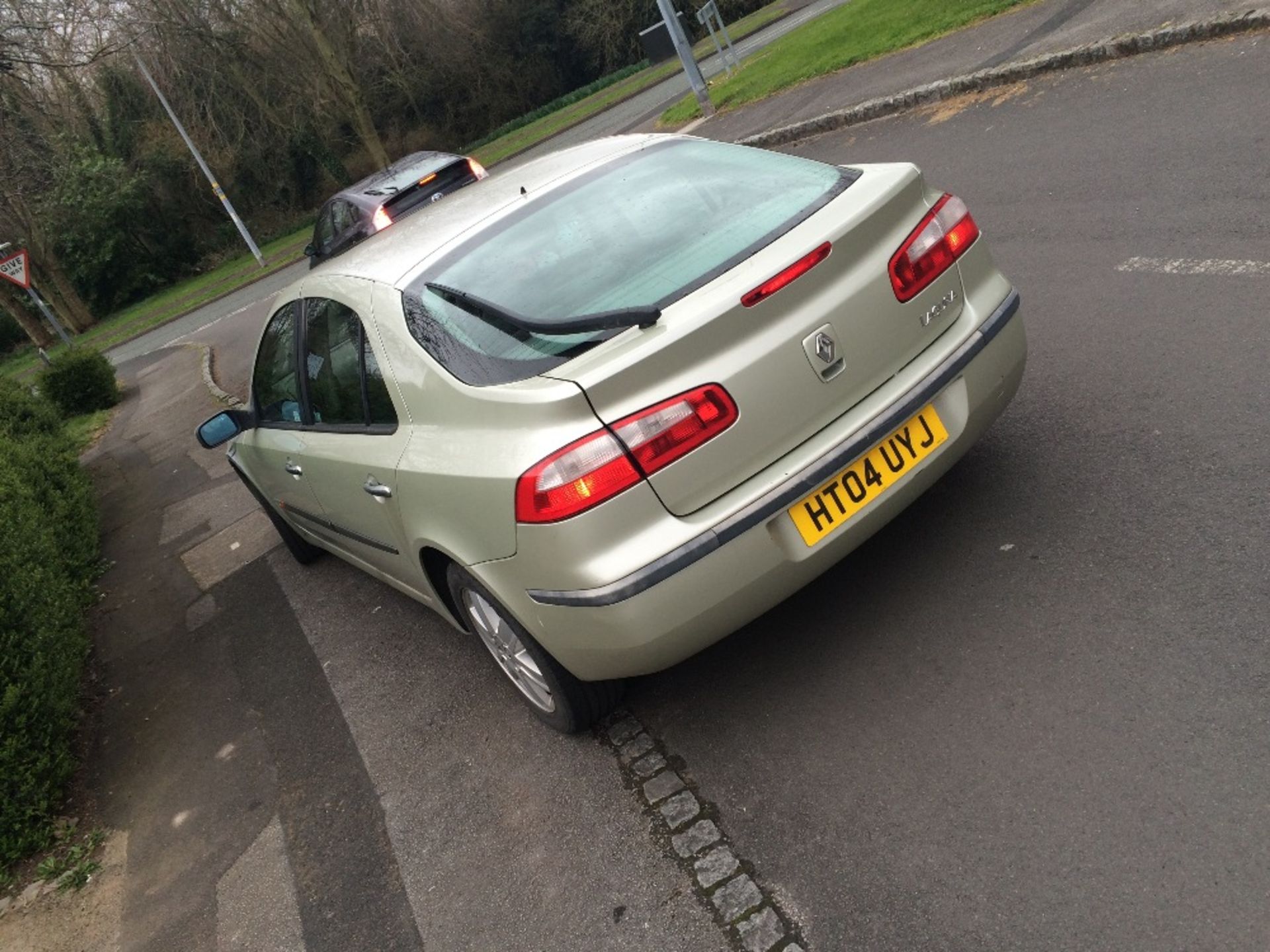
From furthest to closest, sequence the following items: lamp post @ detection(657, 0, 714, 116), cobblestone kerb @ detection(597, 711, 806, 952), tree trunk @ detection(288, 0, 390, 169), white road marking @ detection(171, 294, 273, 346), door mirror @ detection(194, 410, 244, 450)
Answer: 1. tree trunk @ detection(288, 0, 390, 169)
2. white road marking @ detection(171, 294, 273, 346)
3. lamp post @ detection(657, 0, 714, 116)
4. door mirror @ detection(194, 410, 244, 450)
5. cobblestone kerb @ detection(597, 711, 806, 952)

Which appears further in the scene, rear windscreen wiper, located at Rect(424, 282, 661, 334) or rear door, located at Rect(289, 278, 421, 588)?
rear door, located at Rect(289, 278, 421, 588)

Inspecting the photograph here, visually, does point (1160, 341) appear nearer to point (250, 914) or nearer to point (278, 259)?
point (250, 914)

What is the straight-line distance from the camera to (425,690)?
4.55 metres

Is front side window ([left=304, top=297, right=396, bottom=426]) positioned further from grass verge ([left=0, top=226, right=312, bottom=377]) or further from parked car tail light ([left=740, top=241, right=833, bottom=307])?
grass verge ([left=0, top=226, right=312, bottom=377])

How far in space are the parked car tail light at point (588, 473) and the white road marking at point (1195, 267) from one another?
335 centimetres

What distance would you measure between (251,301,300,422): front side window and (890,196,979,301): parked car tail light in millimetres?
2712

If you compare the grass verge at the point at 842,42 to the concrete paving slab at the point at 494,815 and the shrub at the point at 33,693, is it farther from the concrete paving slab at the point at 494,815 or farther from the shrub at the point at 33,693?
the shrub at the point at 33,693

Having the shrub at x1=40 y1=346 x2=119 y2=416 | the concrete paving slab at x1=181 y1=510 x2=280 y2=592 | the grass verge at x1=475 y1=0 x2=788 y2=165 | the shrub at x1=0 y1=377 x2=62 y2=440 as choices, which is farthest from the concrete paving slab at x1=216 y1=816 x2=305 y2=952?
the grass verge at x1=475 y1=0 x2=788 y2=165

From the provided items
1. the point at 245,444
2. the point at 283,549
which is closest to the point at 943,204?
the point at 245,444

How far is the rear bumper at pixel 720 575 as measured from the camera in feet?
9.88

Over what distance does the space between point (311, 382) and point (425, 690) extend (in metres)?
1.44

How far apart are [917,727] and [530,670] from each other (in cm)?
138

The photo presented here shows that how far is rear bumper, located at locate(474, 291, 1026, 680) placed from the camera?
301 centimetres

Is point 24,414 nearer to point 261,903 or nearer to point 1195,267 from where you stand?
point 261,903
